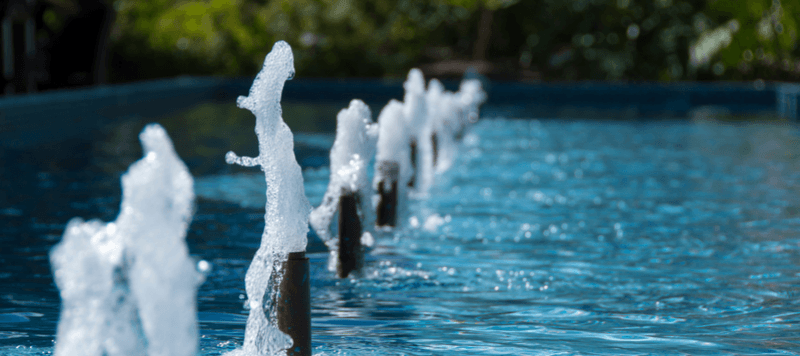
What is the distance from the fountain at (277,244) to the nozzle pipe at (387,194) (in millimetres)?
2544

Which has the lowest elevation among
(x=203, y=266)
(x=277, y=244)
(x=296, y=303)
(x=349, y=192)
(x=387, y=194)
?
(x=296, y=303)

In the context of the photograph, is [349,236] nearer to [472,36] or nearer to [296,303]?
[296,303]

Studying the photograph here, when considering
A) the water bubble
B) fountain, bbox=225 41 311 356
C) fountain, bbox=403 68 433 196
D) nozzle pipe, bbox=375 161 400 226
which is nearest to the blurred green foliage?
fountain, bbox=403 68 433 196

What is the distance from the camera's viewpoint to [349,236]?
596 cm

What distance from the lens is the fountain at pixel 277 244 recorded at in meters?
4.09

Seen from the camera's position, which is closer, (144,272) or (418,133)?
(144,272)

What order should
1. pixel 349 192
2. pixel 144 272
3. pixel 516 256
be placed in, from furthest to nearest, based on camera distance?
pixel 516 256 < pixel 349 192 < pixel 144 272

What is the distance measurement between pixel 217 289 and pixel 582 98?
2153 centimetres

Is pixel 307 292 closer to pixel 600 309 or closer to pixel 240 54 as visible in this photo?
pixel 600 309

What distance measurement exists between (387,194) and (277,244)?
304cm

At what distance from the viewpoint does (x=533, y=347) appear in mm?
4773

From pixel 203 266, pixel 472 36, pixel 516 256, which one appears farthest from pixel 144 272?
pixel 472 36

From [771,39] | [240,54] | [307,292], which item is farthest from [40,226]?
[771,39]

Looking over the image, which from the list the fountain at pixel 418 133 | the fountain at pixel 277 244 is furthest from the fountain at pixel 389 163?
the fountain at pixel 277 244
